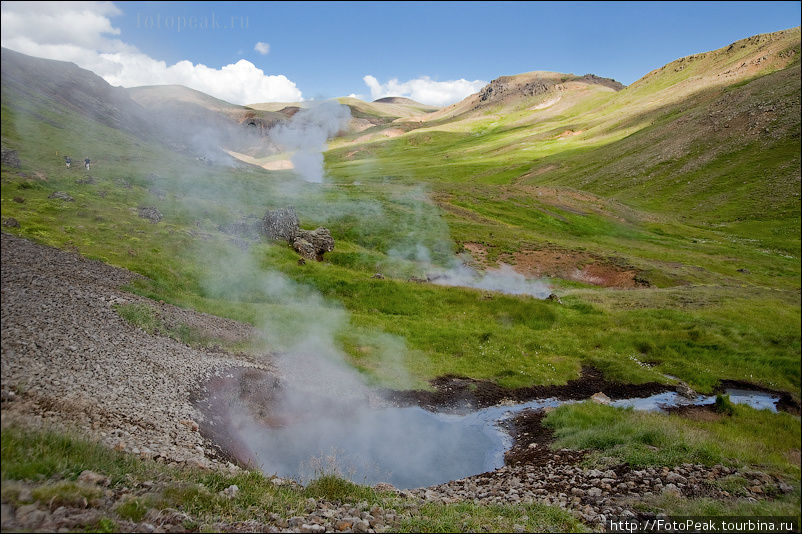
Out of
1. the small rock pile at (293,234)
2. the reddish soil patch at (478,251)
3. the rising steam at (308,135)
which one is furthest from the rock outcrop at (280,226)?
the rising steam at (308,135)

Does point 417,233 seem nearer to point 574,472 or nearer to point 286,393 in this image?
point 286,393

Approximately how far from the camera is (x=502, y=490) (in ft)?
37.9

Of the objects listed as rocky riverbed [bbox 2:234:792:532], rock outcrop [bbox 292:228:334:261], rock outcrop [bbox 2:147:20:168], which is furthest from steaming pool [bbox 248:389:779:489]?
rock outcrop [bbox 292:228:334:261]

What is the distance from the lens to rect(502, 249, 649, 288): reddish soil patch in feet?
135

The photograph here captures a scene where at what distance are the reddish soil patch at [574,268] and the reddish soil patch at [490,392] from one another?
20.8 metres

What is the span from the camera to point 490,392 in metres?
20.6

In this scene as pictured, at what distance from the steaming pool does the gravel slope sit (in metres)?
2.88

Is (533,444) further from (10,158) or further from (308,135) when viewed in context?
(308,135)

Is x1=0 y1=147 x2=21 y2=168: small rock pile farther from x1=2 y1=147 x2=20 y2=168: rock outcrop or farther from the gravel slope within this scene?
the gravel slope

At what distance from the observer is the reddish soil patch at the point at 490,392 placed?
1914 centimetres

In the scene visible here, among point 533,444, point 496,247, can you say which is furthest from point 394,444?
point 496,247

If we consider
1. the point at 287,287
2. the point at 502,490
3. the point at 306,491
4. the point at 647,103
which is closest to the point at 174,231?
the point at 287,287

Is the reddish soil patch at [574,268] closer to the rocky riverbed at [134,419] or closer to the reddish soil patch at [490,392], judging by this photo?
the reddish soil patch at [490,392]

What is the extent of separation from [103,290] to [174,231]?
17.9 metres
